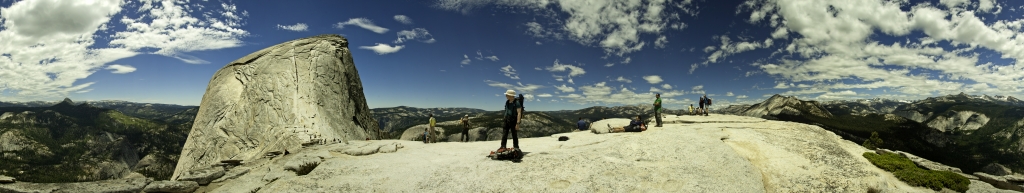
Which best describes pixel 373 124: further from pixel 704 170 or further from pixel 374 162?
pixel 704 170

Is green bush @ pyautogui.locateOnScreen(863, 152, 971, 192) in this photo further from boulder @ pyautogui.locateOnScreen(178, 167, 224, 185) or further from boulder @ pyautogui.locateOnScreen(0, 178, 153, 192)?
boulder @ pyautogui.locateOnScreen(0, 178, 153, 192)

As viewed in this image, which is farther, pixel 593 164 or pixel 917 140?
pixel 917 140

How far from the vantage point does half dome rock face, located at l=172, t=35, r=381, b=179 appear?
26.7 metres

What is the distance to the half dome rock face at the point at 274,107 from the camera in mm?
26719

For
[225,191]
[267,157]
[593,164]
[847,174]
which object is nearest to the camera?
[225,191]

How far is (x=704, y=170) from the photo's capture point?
13.3 meters

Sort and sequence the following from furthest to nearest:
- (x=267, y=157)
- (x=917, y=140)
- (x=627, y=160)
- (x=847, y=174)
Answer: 1. (x=917, y=140)
2. (x=267, y=157)
3. (x=627, y=160)
4. (x=847, y=174)

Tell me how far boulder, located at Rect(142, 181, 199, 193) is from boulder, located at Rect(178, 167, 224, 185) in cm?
45

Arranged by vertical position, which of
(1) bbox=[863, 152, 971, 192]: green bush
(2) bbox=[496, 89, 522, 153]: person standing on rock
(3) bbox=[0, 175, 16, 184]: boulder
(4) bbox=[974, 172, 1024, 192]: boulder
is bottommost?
(4) bbox=[974, 172, 1024, 192]: boulder

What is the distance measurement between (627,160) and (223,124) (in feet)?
99.0

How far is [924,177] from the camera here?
43.0 feet

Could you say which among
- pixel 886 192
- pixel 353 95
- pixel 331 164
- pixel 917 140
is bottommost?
pixel 917 140

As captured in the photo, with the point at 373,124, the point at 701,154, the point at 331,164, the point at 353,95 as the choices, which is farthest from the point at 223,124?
the point at 701,154

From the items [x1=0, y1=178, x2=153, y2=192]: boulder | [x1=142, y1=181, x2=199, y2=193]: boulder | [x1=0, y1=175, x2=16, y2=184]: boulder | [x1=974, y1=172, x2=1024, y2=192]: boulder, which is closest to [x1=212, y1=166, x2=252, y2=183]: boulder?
[x1=142, y1=181, x2=199, y2=193]: boulder
